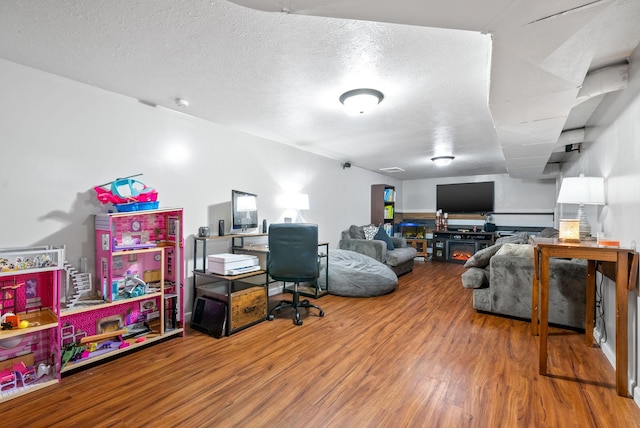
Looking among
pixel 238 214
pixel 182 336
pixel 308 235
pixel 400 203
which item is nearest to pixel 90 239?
pixel 182 336

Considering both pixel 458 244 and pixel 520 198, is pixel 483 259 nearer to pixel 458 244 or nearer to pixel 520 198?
pixel 458 244

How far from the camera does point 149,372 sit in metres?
2.12

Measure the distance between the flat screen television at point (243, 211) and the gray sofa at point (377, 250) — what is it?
7.32ft

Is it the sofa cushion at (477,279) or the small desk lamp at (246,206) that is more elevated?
the small desk lamp at (246,206)

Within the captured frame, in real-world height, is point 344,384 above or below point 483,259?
below

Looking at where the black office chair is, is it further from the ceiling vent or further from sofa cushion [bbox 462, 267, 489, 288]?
the ceiling vent

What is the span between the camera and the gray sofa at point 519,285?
2924mm

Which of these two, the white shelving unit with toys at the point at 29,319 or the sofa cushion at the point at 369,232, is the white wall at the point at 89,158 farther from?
the sofa cushion at the point at 369,232

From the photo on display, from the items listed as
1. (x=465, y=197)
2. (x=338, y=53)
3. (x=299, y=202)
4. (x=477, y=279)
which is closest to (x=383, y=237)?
(x=299, y=202)

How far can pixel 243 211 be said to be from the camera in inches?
A: 137

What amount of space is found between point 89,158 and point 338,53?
85.1 inches

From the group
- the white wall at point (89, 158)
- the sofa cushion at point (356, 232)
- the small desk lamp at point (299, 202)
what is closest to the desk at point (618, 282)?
the small desk lamp at point (299, 202)

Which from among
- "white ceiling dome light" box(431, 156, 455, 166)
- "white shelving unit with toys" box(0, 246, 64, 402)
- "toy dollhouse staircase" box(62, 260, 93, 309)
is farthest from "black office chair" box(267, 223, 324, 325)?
"white ceiling dome light" box(431, 156, 455, 166)

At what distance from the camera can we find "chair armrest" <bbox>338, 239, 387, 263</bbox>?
16.7 feet
